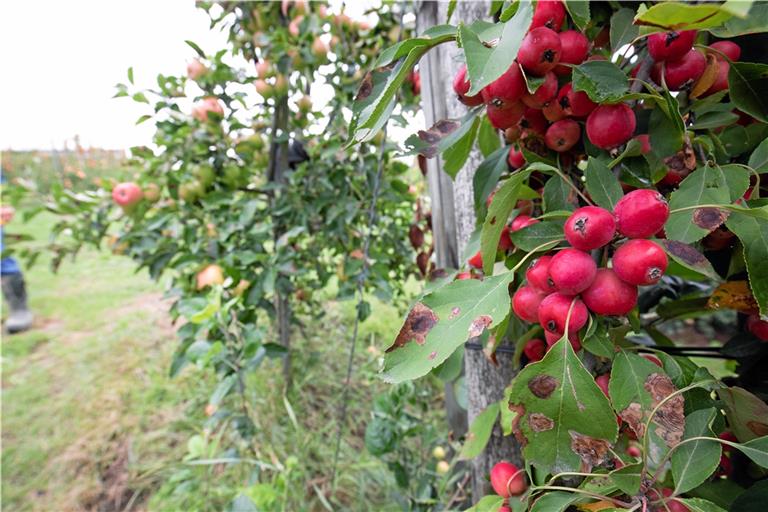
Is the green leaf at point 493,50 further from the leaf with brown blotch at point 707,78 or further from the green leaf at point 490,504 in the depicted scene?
the green leaf at point 490,504

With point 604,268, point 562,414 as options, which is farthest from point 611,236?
point 562,414

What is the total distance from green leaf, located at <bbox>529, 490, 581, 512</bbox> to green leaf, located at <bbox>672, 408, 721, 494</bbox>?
0.07 meters

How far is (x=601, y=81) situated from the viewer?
31cm

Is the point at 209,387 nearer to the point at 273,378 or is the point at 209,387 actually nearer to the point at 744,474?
the point at 273,378

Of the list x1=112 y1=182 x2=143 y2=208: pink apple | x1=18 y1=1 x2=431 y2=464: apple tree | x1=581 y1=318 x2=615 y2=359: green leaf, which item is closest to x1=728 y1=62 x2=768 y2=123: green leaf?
x1=581 y1=318 x2=615 y2=359: green leaf

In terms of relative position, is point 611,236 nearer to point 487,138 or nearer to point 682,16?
point 682,16

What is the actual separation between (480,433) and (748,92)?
0.45 m

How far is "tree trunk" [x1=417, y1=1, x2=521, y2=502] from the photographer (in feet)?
2.03

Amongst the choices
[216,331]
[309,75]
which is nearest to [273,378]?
[216,331]

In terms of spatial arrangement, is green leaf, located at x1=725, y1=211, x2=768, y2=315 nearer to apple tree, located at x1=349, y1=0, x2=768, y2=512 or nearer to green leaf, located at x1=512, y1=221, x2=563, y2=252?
apple tree, located at x1=349, y1=0, x2=768, y2=512

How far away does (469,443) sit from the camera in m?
0.55

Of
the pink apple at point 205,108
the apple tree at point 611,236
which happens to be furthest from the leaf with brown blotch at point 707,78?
the pink apple at point 205,108

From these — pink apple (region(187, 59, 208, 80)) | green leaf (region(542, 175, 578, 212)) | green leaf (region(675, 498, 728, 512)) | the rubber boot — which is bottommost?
the rubber boot

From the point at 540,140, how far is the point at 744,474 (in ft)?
1.33
